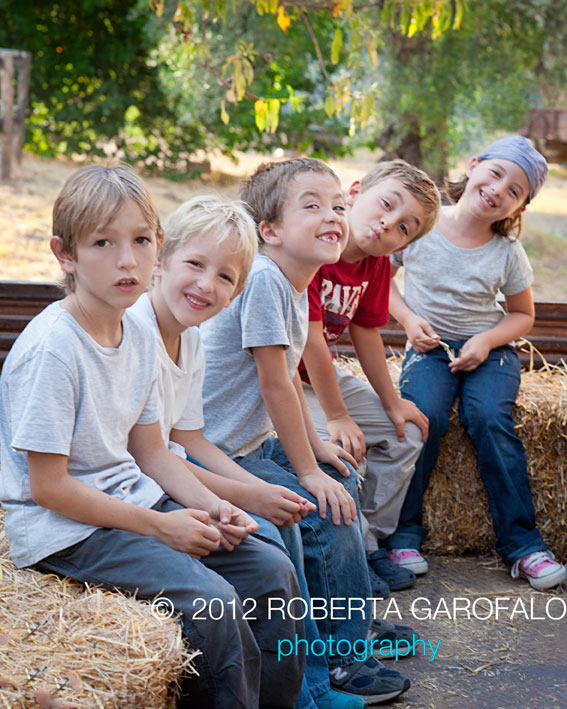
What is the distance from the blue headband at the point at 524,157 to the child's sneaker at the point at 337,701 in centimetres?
199

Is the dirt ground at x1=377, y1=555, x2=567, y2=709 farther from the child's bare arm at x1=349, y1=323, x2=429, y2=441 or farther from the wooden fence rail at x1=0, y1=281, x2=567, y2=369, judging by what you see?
the wooden fence rail at x1=0, y1=281, x2=567, y2=369

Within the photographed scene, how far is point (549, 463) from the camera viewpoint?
301 cm

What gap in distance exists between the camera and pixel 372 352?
114 inches

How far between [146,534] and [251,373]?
0.70m

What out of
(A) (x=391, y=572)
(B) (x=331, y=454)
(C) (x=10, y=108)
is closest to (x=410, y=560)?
(A) (x=391, y=572)

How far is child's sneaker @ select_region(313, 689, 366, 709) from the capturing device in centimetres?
193

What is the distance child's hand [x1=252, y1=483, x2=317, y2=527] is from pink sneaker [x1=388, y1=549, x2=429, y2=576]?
91 centimetres

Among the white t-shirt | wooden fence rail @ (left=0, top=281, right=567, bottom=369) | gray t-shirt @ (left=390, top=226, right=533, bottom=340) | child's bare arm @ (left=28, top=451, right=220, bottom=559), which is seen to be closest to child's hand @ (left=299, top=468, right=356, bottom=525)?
the white t-shirt

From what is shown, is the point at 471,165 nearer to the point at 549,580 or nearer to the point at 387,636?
the point at 549,580

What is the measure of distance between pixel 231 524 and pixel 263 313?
624mm

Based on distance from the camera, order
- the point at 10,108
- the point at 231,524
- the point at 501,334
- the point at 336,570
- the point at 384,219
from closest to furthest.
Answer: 1. the point at 231,524
2. the point at 336,570
3. the point at 384,219
4. the point at 501,334
5. the point at 10,108

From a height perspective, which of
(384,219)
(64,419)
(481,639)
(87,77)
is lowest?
(481,639)

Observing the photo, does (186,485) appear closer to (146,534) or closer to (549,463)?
(146,534)

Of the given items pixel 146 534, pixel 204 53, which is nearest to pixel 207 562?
pixel 146 534
